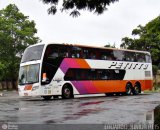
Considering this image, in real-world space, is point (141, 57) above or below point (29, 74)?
above

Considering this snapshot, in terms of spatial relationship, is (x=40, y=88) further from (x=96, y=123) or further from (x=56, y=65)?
(x=96, y=123)

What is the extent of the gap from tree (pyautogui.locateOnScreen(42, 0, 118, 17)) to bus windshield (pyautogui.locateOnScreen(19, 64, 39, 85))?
51.4 feet

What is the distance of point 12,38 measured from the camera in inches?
2242

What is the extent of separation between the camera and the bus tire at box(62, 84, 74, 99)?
25125 millimetres

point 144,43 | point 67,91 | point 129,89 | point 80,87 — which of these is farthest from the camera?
point 144,43

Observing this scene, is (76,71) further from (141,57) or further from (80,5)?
(80,5)

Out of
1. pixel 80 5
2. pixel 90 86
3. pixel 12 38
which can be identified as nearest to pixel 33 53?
pixel 90 86

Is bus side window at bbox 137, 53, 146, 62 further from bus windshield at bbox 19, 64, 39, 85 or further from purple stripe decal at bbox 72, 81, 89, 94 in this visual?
bus windshield at bbox 19, 64, 39, 85

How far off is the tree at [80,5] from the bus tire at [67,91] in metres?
17.0

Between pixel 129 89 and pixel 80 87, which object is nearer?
pixel 80 87

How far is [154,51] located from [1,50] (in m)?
20.8

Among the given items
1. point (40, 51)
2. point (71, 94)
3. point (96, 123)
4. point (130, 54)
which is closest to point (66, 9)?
point (96, 123)

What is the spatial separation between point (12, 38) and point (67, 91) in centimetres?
3315

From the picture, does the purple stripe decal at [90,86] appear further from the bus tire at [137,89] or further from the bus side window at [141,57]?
the bus side window at [141,57]
